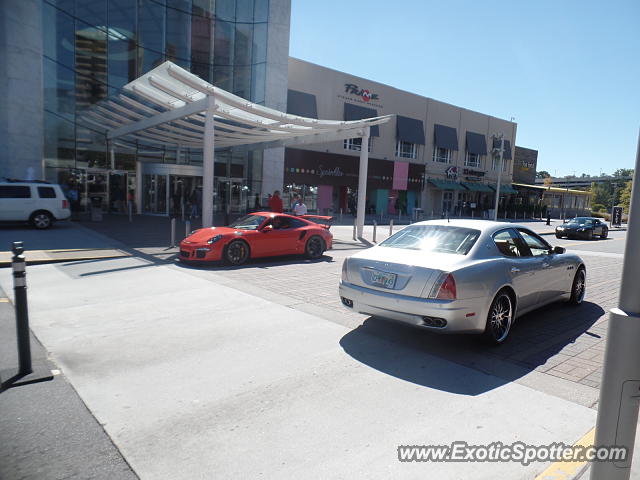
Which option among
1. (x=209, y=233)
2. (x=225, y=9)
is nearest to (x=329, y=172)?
(x=225, y=9)

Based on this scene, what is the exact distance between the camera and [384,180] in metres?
38.2

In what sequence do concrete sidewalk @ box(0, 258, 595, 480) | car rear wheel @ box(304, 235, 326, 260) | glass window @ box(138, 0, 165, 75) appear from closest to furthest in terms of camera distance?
concrete sidewalk @ box(0, 258, 595, 480) → car rear wheel @ box(304, 235, 326, 260) → glass window @ box(138, 0, 165, 75)

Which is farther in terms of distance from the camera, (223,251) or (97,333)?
(223,251)

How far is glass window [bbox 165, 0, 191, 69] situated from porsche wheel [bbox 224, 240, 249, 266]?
20.6 m

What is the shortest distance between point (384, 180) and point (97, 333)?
34.4 m

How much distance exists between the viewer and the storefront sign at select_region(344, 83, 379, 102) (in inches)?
1341

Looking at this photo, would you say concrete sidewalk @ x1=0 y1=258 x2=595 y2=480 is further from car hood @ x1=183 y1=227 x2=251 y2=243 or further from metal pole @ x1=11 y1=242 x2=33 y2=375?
car hood @ x1=183 y1=227 x2=251 y2=243

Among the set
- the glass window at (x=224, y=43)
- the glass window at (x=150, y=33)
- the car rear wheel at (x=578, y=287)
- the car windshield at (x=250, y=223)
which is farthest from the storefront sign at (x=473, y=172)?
the car rear wheel at (x=578, y=287)

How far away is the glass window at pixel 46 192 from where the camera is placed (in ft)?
53.0

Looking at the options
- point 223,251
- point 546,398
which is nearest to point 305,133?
point 223,251

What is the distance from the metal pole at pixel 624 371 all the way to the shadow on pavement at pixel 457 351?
1.85 m

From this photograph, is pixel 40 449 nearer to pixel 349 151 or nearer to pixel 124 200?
pixel 124 200

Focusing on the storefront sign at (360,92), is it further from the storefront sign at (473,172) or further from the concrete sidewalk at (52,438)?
the concrete sidewalk at (52,438)

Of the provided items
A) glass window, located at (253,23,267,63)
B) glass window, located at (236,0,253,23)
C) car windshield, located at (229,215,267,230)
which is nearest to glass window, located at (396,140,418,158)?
glass window, located at (253,23,267,63)
